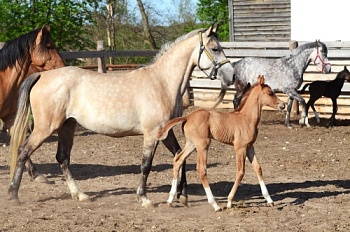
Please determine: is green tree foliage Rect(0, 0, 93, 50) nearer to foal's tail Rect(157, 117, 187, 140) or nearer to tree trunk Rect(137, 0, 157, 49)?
foal's tail Rect(157, 117, 187, 140)

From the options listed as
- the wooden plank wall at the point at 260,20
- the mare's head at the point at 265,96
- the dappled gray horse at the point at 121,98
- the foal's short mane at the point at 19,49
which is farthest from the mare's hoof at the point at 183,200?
the wooden plank wall at the point at 260,20

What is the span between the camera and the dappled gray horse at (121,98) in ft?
26.3

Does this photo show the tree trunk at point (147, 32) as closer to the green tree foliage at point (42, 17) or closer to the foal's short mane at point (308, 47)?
A: the green tree foliage at point (42, 17)

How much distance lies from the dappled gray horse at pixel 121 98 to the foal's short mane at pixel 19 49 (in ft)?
3.62

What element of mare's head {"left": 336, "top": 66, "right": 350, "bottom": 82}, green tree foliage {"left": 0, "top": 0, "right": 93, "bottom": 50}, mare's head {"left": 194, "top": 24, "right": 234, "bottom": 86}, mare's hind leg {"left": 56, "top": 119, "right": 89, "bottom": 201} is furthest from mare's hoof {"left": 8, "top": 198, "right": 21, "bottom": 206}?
green tree foliage {"left": 0, "top": 0, "right": 93, "bottom": 50}

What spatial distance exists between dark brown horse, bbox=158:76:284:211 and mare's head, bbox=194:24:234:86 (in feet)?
1.31

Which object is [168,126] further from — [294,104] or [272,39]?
[272,39]

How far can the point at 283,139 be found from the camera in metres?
13.9

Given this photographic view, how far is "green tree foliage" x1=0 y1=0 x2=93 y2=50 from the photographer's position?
18594 millimetres

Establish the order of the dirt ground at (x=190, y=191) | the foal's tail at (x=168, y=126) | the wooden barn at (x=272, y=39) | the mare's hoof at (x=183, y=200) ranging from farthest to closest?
the wooden barn at (x=272, y=39)
the mare's hoof at (x=183, y=200)
the foal's tail at (x=168, y=126)
the dirt ground at (x=190, y=191)

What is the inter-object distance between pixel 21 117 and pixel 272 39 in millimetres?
19227

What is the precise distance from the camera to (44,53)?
30.9 ft

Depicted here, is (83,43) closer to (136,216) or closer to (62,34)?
(62,34)

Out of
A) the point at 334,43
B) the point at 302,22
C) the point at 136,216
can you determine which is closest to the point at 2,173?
the point at 136,216
